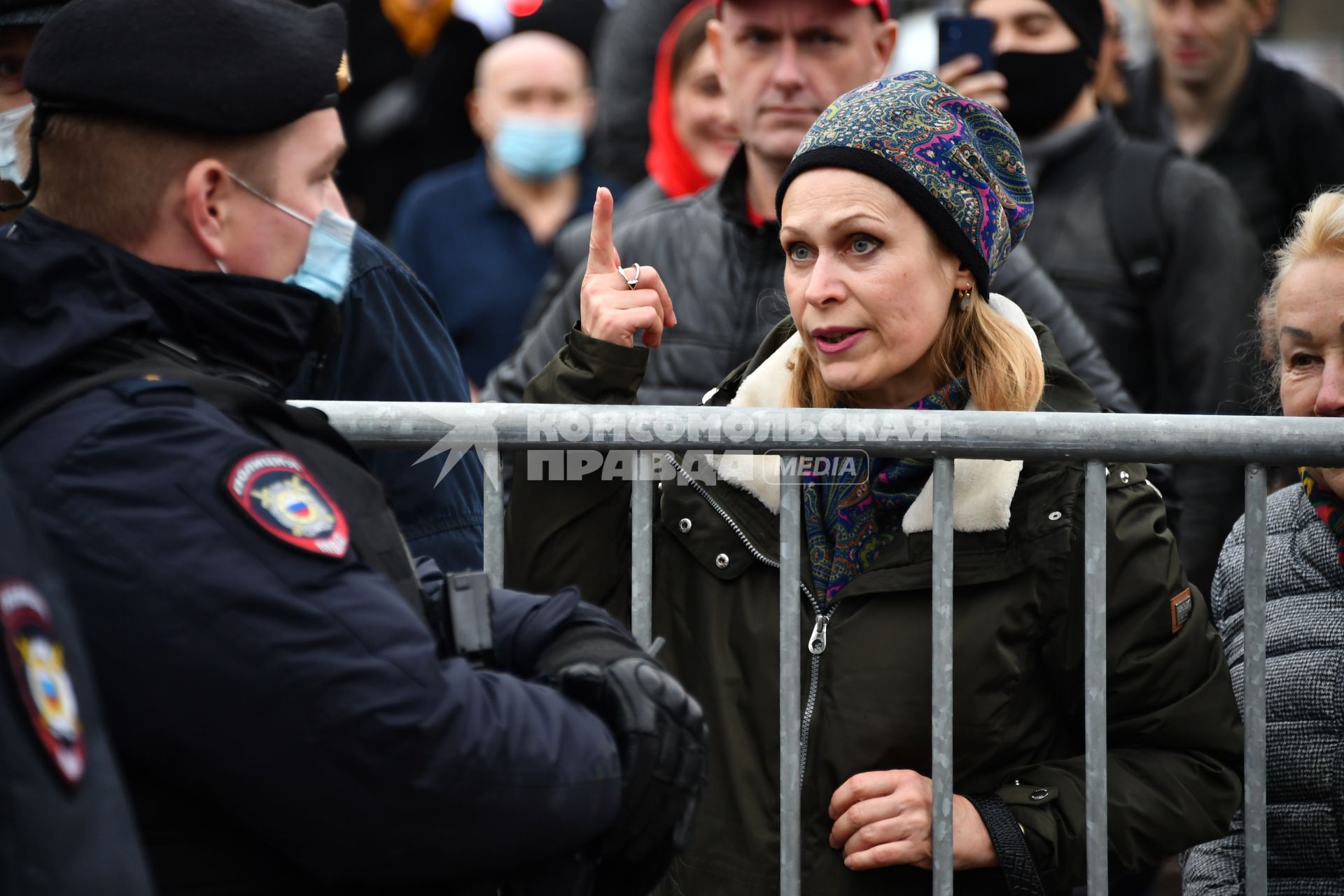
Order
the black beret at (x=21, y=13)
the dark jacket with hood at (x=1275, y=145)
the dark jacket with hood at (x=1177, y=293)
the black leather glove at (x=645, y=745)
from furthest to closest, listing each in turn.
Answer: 1. the dark jacket with hood at (x=1275, y=145)
2. the dark jacket with hood at (x=1177, y=293)
3. the black beret at (x=21, y=13)
4. the black leather glove at (x=645, y=745)

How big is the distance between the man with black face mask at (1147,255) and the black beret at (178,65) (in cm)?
256

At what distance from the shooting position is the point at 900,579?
98.5 inches

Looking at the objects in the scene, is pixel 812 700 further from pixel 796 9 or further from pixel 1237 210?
pixel 1237 210

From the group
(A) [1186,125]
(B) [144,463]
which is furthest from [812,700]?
(A) [1186,125]

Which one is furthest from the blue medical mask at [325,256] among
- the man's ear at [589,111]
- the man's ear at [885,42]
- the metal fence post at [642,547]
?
the man's ear at [589,111]

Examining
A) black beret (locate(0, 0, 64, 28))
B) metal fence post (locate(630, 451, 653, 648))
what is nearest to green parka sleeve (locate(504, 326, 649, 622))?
metal fence post (locate(630, 451, 653, 648))

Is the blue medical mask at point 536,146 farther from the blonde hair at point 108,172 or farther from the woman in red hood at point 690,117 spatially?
the blonde hair at point 108,172

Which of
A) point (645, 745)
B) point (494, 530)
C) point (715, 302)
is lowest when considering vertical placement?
point (645, 745)

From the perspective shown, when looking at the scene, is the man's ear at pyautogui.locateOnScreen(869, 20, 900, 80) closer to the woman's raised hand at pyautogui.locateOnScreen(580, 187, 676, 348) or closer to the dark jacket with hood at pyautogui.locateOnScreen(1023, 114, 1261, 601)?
the dark jacket with hood at pyautogui.locateOnScreen(1023, 114, 1261, 601)

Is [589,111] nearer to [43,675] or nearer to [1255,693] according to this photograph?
[1255,693]

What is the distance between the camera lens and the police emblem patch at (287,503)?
1659mm

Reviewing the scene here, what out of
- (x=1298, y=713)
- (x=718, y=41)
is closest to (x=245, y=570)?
(x=1298, y=713)

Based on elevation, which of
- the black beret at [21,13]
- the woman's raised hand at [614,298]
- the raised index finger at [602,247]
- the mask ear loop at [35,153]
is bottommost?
the woman's raised hand at [614,298]

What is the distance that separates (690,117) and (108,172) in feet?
9.47
